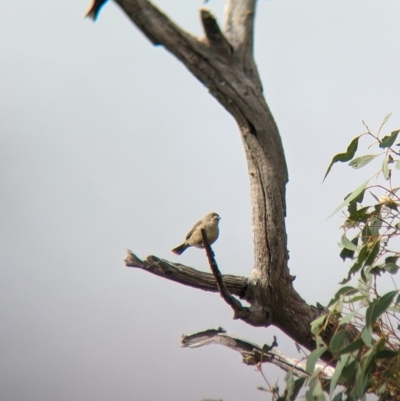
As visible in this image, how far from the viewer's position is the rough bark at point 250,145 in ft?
5.22

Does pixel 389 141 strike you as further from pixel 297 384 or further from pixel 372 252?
pixel 297 384

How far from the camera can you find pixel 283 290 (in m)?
2.04

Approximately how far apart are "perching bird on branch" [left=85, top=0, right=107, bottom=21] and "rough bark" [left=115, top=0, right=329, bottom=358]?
0.15 feet

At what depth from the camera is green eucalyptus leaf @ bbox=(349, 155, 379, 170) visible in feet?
6.29

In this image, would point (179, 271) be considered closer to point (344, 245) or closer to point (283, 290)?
point (283, 290)

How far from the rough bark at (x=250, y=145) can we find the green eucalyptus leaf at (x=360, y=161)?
222 mm

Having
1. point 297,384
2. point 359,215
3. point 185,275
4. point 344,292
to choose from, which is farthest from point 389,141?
point 297,384

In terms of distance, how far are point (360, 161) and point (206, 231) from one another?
0.56 metres

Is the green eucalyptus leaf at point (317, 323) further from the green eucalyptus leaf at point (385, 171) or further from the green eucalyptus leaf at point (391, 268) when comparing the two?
the green eucalyptus leaf at point (385, 171)

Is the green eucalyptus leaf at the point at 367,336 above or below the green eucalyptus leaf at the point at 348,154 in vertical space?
below

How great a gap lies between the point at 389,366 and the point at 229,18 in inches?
42.0

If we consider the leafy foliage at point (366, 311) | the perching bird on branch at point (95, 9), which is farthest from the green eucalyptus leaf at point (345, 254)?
the perching bird on branch at point (95, 9)

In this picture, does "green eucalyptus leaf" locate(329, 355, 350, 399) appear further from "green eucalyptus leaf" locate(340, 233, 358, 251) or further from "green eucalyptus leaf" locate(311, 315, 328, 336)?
"green eucalyptus leaf" locate(340, 233, 358, 251)

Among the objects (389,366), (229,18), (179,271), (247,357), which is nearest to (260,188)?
(179,271)
